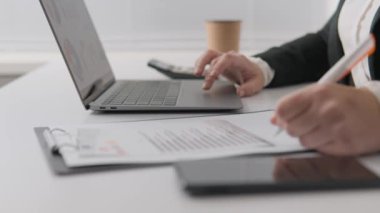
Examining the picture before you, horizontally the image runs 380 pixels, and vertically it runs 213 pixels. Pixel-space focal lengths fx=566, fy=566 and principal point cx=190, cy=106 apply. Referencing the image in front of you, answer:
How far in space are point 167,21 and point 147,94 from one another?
0.91 meters

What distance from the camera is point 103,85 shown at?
107 centimetres

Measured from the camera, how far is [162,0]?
6.05ft

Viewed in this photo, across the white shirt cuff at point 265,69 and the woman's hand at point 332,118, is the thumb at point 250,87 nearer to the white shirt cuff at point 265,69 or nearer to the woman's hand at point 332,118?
the white shirt cuff at point 265,69

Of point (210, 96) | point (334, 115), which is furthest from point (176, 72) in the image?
point (334, 115)

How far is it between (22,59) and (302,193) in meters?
1.40

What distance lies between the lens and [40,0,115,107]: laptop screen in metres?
0.87

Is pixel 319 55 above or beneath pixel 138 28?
above

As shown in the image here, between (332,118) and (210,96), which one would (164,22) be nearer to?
(210,96)

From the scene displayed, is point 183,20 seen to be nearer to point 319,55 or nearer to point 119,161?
point 319,55

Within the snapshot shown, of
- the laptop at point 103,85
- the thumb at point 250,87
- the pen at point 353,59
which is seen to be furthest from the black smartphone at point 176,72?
the pen at point 353,59

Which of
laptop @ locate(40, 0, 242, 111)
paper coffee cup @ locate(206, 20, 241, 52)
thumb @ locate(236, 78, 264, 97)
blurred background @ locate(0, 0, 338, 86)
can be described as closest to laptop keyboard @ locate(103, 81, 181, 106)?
laptop @ locate(40, 0, 242, 111)

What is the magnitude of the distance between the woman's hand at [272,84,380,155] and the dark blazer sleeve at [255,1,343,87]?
560mm

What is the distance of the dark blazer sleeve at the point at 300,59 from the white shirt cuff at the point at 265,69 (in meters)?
0.01

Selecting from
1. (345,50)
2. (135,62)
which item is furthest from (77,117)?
(135,62)
